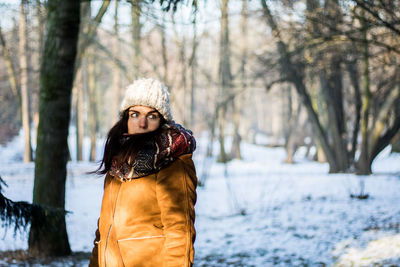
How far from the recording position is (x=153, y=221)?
1820 millimetres

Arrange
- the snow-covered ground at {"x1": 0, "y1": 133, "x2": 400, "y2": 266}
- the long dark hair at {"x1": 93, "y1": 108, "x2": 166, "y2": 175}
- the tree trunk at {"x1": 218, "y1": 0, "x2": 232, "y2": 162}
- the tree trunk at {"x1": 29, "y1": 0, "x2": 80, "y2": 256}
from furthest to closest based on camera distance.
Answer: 1. the tree trunk at {"x1": 218, "y1": 0, "x2": 232, "y2": 162}
2. the snow-covered ground at {"x1": 0, "y1": 133, "x2": 400, "y2": 266}
3. the tree trunk at {"x1": 29, "y1": 0, "x2": 80, "y2": 256}
4. the long dark hair at {"x1": 93, "y1": 108, "x2": 166, "y2": 175}

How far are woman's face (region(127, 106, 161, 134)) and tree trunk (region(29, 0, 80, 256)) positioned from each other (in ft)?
9.22

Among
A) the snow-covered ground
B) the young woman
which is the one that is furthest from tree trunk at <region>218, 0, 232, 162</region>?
the young woman

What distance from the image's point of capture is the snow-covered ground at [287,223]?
17.2 ft

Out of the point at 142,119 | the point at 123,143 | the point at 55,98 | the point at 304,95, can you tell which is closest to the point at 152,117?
the point at 142,119

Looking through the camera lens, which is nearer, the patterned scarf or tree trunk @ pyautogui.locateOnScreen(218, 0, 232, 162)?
the patterned scarf

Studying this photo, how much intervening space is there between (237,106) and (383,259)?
20976mm

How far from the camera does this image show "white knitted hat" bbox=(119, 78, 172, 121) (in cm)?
203

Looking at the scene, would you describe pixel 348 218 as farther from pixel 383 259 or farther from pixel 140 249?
pixel 140 249

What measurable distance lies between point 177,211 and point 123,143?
0.46m

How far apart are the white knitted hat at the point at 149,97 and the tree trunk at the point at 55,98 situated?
2.74 metres

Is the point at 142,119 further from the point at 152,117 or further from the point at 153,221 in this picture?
the point at 153,221

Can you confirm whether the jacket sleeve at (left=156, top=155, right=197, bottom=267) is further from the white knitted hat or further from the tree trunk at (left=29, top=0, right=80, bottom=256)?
the tree trunk at (left=29, top=0, right=80, bottom=256)

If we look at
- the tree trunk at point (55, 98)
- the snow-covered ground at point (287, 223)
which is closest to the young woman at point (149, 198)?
the snow-covered ground at point (287, 223)
